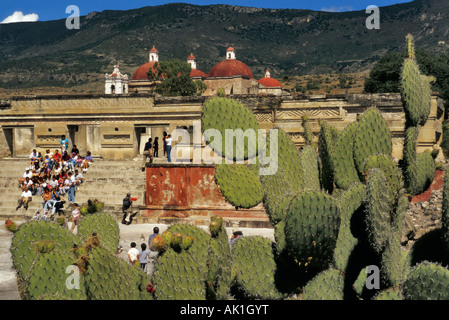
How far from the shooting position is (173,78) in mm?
48438

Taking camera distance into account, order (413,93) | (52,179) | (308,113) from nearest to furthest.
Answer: (413,93) → (52,179) → (308,113)

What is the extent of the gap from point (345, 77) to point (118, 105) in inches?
2399

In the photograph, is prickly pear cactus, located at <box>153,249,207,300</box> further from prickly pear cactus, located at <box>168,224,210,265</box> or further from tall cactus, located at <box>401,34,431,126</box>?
tall cactus, located at <box>401,34,431,126</box>

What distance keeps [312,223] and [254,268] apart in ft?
4.74

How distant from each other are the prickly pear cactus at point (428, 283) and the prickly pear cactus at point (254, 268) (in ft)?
7.58

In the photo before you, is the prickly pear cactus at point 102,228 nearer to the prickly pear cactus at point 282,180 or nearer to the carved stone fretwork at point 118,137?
the prickly pear cactus at point 282,180

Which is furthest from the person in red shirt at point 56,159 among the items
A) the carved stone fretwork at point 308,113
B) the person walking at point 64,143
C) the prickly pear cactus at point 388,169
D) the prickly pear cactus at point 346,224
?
the prickly pear cactus at point 388,169

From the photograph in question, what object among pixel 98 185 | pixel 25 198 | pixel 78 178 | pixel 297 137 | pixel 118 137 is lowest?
pixel 25 198

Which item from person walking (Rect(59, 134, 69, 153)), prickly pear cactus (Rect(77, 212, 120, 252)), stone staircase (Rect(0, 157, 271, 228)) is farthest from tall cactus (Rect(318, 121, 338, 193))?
person walking (Rect(59, 134, 69, 153))

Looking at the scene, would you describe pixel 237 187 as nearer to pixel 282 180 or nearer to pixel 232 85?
pixel 282 180

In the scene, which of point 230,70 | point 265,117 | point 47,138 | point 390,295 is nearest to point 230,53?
point 230,70

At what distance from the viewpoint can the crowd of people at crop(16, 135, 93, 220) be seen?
1720 cm

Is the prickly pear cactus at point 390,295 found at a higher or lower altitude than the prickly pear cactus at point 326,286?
higher

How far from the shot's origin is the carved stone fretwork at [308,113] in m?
21.4
